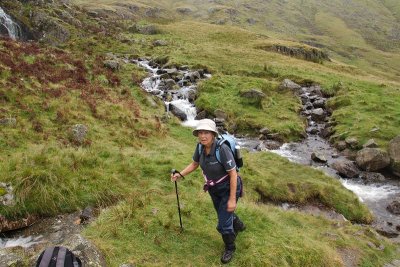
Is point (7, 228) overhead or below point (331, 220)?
overhead

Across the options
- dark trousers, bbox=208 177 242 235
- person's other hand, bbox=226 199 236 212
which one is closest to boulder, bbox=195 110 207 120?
dark trousers, bbox=208 177 242 235

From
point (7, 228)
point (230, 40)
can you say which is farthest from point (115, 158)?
point (230, 40)

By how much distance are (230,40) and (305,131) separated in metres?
49.9

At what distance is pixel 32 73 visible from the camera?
24.7m

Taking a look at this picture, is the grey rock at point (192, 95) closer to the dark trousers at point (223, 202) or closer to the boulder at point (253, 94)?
the boulder at point (253, 94)

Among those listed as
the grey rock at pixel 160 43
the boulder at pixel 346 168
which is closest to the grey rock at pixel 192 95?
the boulder at pixel 346 168

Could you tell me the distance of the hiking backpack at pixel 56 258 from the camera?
254 inches

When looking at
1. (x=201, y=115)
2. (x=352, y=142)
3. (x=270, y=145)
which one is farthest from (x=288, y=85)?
(x=270, y=145)

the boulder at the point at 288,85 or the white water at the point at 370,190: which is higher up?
the white water at the point at 370,190

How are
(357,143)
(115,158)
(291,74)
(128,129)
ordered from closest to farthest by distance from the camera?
(115,158) → (128,129) → (357,143) → (291,74)

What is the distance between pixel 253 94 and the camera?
35.2 m

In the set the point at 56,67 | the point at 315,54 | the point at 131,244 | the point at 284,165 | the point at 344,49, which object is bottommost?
the point at 344,49

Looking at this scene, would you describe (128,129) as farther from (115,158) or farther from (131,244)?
(131,244)

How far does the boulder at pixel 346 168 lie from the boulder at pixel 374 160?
0.61 m
